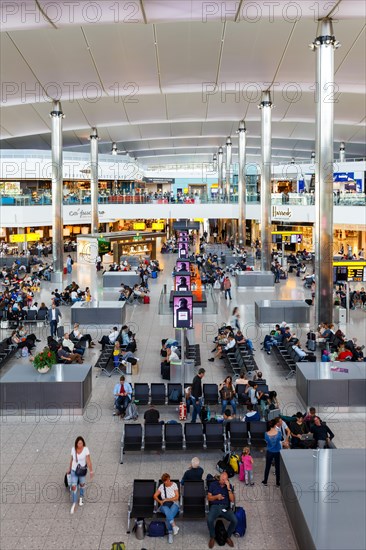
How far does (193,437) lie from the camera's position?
28.5 feet

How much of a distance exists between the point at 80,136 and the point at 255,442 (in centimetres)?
4018

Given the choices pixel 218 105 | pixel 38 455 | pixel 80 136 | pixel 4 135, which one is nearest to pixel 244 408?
pixel 38 455

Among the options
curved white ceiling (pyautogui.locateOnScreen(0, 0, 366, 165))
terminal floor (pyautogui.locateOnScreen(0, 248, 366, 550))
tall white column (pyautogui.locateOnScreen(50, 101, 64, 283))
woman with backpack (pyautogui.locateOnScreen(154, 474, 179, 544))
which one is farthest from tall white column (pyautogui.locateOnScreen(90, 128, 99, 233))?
woman with backpack (pyautogui.locateOnScreen(154, 474, 179, 544))

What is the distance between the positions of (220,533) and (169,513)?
642mm

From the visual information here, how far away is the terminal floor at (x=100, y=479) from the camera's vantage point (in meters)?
6.52

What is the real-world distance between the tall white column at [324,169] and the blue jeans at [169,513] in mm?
11973

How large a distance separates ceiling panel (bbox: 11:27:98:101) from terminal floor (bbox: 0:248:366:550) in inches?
562

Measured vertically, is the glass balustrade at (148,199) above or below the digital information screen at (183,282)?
above

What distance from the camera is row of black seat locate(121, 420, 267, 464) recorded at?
863cm

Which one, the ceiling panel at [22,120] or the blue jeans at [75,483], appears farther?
the ceiling panel at [22,120]

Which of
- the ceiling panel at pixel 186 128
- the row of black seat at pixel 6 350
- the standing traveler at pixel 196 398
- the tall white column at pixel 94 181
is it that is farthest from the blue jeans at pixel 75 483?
the ceiling panel at pixel 186 128

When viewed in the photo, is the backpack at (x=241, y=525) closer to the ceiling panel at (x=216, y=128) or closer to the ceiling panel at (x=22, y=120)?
the ceiling panel at (x=22, y=120)

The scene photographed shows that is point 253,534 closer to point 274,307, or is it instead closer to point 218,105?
point 274,307

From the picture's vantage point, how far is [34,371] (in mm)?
10953
